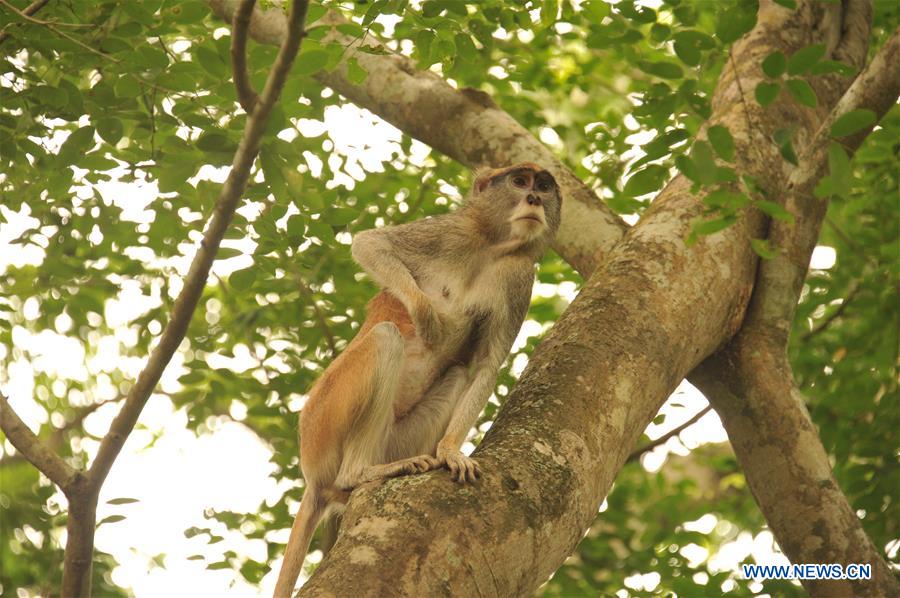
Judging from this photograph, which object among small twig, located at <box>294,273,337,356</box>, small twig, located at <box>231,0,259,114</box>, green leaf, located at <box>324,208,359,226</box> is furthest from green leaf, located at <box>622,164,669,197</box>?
small twig, located at <box>294,273,337,356</box>

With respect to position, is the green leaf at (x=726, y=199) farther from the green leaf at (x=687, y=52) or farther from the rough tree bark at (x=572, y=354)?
the green leaf at (x=687, y=52)

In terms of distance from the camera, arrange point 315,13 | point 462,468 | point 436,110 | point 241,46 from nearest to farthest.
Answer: point 241,46 → point 462,468 → point 315,13 → point 436,110

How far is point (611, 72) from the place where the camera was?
245 inches

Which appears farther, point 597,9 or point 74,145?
point 597,9

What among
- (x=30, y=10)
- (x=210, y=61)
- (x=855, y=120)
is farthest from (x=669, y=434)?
(x=30, y=10)

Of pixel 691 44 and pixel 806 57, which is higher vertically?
pixel 691 44

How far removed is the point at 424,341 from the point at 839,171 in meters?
1.72

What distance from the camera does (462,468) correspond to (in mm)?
2430

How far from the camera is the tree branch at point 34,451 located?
8.23ft

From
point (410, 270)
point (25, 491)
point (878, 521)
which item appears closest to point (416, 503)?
point (410, 270)

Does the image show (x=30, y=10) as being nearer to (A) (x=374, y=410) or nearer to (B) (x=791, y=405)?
(A) (x=374, y=410)

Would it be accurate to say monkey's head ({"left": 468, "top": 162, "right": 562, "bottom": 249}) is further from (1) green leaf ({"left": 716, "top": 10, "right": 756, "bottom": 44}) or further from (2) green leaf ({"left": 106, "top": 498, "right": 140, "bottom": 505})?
(2) green leaf ({"left": 106, "top": 498, "right": 140, "bottom": 505})

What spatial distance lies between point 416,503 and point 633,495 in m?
3.21

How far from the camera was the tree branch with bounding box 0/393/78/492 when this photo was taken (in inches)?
98.8
